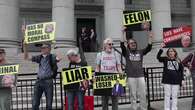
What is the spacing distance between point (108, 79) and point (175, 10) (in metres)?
21.3

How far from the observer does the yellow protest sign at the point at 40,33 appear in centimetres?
1219

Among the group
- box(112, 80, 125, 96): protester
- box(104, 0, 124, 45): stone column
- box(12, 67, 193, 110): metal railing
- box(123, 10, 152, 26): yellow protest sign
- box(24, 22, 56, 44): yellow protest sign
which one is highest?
box(104, 0, 124, 45): stone column

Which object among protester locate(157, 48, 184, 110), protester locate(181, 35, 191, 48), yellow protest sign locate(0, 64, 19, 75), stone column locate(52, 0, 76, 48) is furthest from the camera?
stone column locate(52, 0, 76, 48)

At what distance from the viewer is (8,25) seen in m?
23.1

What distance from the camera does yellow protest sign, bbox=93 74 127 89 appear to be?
12031 mm

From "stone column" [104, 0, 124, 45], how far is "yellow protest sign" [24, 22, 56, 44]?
40.4 feet

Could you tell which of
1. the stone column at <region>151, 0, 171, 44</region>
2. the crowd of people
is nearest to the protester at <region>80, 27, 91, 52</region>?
the stone column at <region>151, 0, 171, 44</region>

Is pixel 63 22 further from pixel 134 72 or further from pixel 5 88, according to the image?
pixel 5 88

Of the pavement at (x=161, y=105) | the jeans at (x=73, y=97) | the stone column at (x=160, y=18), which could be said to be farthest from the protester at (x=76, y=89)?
the stone column at (x=160, y=18)

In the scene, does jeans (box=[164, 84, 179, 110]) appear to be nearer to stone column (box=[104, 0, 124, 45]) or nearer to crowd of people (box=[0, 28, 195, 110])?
crowd of people (box=[0, 28, 195, 110])

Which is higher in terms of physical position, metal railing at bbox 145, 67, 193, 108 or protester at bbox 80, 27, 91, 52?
protester at bbox 80, 27, 91, 52

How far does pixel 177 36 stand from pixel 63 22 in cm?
1096

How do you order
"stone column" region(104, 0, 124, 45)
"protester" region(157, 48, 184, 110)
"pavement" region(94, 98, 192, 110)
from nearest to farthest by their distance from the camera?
"protester" region(157, 48, 184, 110)
"pavement" region(94, 98, 192, 110)
"stone column" region(104, 0, 124, 45)

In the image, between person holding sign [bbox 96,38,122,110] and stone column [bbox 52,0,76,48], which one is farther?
stone column [bbox 52,0,76,48]
